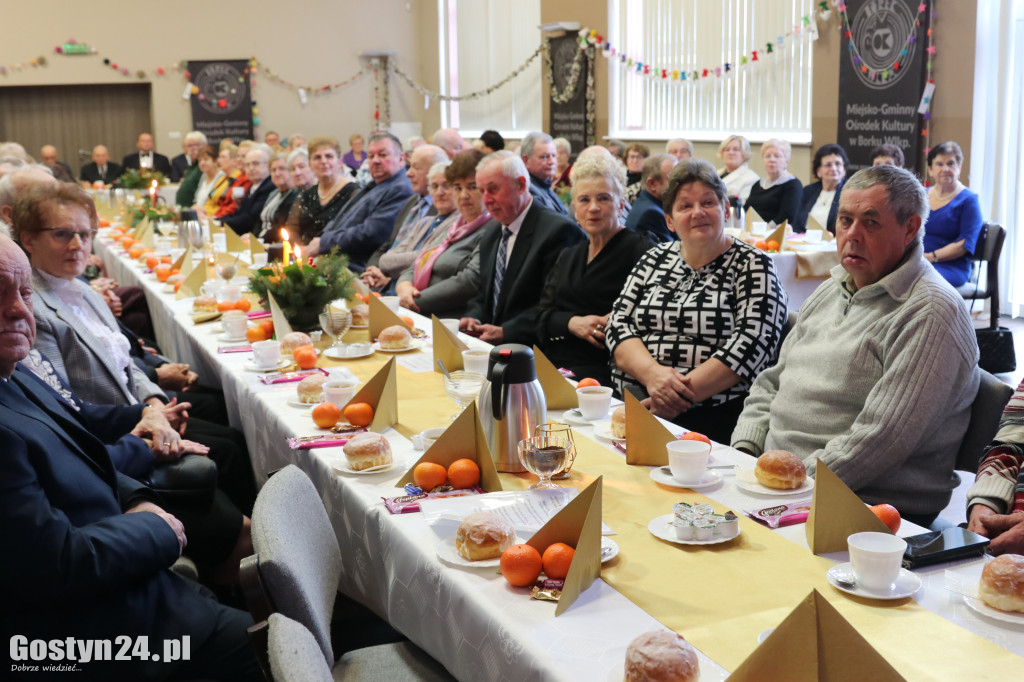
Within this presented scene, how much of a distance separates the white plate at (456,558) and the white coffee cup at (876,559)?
525mm

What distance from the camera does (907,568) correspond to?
1.45 metres

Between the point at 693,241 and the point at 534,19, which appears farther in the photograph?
the point at 534,19

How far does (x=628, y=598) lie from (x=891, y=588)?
38cm

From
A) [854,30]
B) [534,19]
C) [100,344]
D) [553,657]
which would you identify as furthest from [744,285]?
[534,19]

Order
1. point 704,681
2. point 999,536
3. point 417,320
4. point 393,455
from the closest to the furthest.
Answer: point 704,681 → point 999,536 → point 393,455 → point 417,320

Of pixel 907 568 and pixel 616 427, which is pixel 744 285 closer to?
pixel 616 427

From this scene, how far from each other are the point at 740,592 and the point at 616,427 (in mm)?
762

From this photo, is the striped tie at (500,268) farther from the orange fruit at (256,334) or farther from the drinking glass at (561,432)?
the drinking glass at (561,432)

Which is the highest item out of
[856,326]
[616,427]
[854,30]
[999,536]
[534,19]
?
[534,19]

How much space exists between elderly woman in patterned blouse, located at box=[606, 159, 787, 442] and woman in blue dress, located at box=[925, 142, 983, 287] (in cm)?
393

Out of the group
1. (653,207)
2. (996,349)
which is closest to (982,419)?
(653,207)

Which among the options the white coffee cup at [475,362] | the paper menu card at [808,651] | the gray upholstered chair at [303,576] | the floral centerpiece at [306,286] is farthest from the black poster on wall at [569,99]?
the paper menu card at [808,651]

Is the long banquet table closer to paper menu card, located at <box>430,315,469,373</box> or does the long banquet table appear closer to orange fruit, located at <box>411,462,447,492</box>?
orange fruit, located at <box>411,462,447,492</box>

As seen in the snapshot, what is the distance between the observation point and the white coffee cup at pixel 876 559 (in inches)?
53.1
